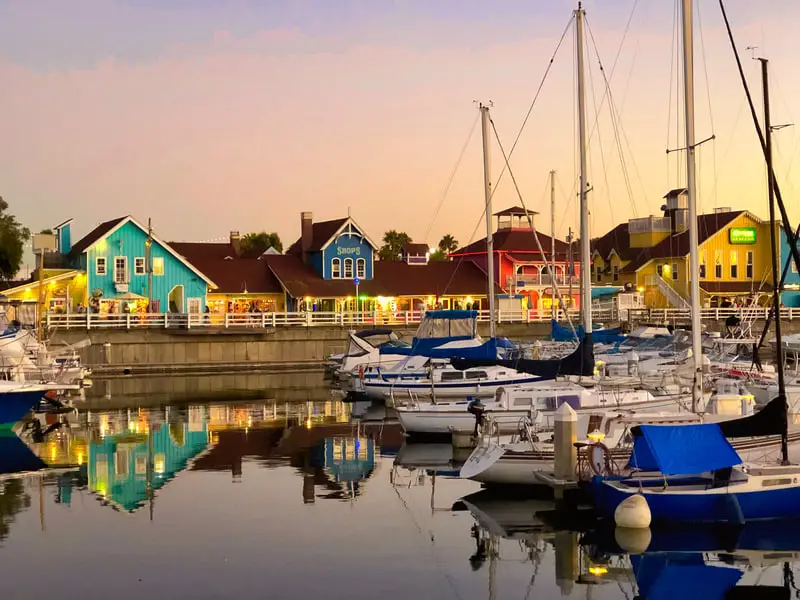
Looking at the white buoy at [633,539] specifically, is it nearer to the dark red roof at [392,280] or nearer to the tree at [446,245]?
the dark red roof at [392,280]

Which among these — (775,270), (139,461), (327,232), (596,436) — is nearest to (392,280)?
(327,232)

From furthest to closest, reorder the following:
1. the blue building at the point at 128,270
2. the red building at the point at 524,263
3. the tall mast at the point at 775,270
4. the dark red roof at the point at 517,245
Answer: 1. the dark red roof at the point at 517,245
2. the red building at the point at 524,263
3. the blue building at the point at 128,270
4. the tall mast at the point at 775,270

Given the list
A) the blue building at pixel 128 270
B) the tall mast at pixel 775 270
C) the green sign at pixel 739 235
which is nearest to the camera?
the tall mast at pixel 775 270

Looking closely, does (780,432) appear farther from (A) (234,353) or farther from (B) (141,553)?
(A) (234,353)

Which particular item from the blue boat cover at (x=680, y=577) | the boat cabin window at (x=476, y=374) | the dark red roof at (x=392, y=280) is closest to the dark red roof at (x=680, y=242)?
the dark red roof at (x=392, y=280)

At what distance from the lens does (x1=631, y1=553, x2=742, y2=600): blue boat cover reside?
57.3ft

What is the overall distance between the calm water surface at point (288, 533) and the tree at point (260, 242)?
100869 millimetres

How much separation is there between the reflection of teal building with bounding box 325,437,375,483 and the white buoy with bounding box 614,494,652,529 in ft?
27.7

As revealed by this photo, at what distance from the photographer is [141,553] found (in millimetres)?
19844

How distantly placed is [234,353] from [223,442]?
102 feet

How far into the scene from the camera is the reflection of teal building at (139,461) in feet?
85.2

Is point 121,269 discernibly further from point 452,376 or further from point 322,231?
point 452,376

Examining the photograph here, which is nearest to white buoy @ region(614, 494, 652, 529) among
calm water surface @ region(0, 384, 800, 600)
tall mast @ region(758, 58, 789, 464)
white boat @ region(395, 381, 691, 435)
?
calm water surface @ region(0, 384, 800, 600)

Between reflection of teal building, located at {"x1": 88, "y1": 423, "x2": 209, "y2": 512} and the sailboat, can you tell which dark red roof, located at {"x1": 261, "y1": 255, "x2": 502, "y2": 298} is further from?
the sailboat
